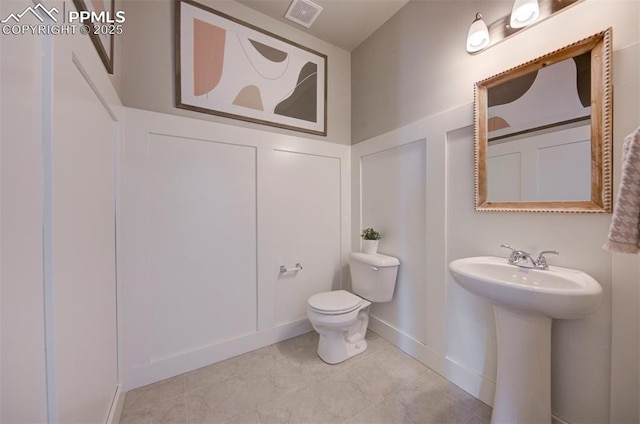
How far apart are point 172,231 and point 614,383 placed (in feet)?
7.75

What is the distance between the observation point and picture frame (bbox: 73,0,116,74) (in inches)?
36.1

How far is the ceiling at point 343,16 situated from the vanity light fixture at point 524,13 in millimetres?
899

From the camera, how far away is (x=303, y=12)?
6.22 ft

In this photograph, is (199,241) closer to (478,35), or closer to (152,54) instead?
(152,54)

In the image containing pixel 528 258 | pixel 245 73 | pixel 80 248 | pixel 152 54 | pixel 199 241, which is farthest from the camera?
pixel 245 73

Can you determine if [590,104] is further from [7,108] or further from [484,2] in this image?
[7,108]

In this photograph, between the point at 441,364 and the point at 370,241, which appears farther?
the point at 370,241

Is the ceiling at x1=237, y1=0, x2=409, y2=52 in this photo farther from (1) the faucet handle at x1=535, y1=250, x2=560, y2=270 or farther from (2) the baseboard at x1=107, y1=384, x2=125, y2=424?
(2) the baseboard at x1=107, y1=384, x2=125, y2=424

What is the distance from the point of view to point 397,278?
6.40ft

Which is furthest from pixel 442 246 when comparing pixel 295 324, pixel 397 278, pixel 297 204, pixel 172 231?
pixel 172 231

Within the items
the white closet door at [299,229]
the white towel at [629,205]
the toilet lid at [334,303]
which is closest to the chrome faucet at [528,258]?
the white towel at [629,205]

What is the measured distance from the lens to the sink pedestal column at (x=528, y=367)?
1.07 meters

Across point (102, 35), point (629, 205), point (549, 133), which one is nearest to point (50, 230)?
point (102, 35)

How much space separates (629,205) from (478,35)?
1.18 m
